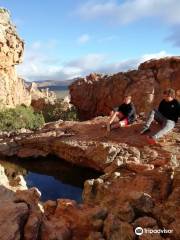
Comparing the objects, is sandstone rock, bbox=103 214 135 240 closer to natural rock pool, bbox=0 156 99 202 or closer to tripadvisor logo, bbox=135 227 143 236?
tripadvisor logo, bbox=135 227 143 236

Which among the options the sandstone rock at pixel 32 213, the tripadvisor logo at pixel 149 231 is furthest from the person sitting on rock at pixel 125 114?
the tripadvisor logo at pixel 149 231

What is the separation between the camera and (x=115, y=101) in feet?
103

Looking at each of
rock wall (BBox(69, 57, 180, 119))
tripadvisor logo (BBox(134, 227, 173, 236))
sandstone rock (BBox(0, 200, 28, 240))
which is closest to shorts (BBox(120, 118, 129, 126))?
sandstone rock (BBox(0, 200, 28, 240))

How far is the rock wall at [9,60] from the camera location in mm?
34969

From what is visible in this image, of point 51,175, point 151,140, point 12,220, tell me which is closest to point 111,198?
point 12,220

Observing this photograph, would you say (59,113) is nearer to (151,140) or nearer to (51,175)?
(51,175)

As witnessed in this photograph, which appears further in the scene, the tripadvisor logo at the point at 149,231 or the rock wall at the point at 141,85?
the rock wall at the point at 141,85

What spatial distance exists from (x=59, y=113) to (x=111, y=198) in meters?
30.4

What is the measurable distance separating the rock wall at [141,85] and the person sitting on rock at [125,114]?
46.8ft

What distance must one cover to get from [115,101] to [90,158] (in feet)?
57.3

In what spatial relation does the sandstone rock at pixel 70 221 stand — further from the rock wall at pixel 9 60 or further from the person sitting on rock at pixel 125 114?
the rock wall at pixel 9 60

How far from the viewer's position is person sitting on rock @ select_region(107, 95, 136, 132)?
47.3 feet

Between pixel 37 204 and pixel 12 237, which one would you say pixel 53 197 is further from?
pixel 12 237

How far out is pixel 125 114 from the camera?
48.0 ft
